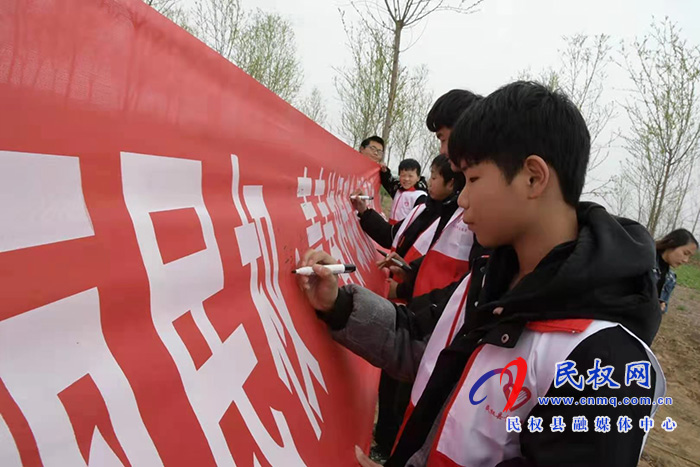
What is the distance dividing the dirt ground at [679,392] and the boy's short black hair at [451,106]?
9.15 feet

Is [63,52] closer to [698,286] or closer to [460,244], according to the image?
[460,244]

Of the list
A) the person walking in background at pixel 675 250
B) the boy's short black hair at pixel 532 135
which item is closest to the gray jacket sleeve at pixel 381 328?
the boy's short black hair at pixel 532 135

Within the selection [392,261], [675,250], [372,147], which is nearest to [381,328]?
[392,261]

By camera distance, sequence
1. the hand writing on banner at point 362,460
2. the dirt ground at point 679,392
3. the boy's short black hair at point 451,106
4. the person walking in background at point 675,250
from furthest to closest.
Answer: the person walking in background at point 675,250
the dirt ground at point 679,392
the boy's short black hair at point 451,106
the hand writing on banner at point 362,460

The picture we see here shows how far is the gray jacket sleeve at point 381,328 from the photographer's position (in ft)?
3.81

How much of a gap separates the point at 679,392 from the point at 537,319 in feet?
Answer: 16.5

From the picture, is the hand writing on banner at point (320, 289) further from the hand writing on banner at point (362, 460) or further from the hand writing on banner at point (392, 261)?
the hand writing on banner at point (392, 261)

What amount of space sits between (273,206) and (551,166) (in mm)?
685

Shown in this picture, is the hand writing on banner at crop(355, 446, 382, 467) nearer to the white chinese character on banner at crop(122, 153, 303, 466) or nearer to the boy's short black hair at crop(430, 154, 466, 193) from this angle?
the white chinese character on banner at crop(122, 153, 303, 466)

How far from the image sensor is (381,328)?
1193 mm

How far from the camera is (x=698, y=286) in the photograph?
1286cm

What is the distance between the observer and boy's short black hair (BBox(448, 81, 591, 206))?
35.1 inches

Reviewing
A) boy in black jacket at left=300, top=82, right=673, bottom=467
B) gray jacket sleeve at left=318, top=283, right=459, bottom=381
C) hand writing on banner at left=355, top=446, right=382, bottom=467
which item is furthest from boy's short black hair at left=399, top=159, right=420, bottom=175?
hand writing on banner at left=355, top=446, right=382, bottom=467

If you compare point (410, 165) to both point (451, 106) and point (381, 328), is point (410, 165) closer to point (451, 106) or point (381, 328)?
point (451, 106)
